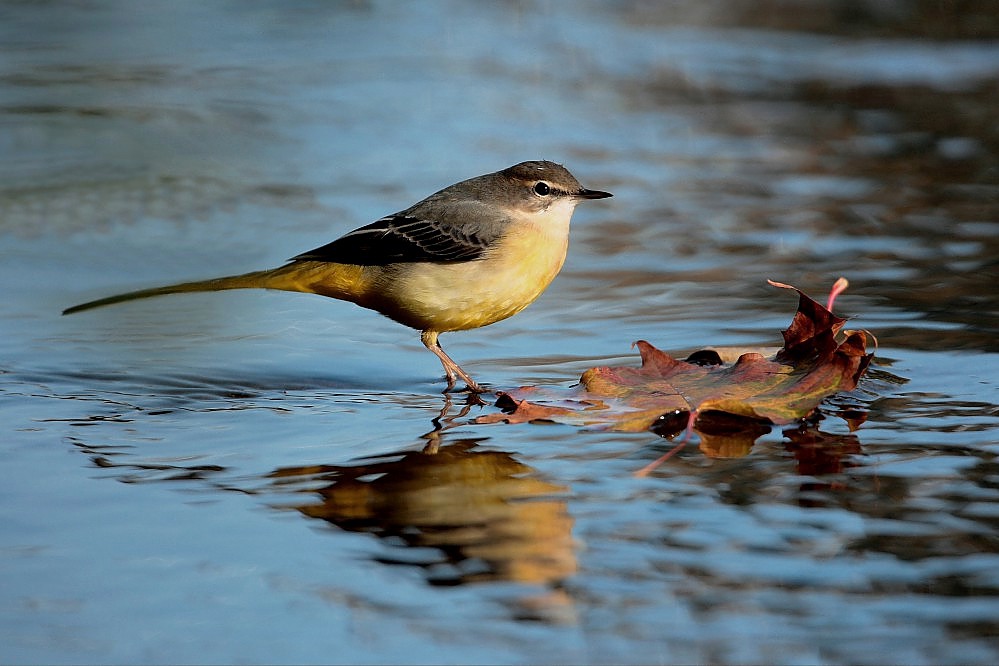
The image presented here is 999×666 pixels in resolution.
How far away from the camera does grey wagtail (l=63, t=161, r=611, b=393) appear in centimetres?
593

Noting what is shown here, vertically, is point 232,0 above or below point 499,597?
above

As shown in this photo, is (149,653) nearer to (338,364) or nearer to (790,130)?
(338,364)

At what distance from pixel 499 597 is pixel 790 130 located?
761 cm

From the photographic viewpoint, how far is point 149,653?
2.97 m

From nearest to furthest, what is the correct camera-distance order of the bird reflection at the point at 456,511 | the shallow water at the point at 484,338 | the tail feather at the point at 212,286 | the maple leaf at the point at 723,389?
the shallow water at the point at 484,338 < the bird reflection at the point at 456,511 < the maple leaf at the point at 723,389 < the tail feather at the point at 212,286

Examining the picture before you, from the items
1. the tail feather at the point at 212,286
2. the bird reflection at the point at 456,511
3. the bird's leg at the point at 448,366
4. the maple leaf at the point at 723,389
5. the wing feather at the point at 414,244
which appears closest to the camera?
the bird reflection at the point at 456,511

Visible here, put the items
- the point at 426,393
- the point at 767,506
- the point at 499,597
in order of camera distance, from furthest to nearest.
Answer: the point at 426,393 < the point at 767,506 < the point at 499,597

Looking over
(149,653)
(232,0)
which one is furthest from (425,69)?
(149,653)

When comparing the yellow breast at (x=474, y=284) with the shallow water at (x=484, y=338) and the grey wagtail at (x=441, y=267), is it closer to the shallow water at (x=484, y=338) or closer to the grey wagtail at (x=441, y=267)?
the grey wagtail at (x=441, y=267)

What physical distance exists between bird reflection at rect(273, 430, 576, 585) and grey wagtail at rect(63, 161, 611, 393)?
1375 millimetres

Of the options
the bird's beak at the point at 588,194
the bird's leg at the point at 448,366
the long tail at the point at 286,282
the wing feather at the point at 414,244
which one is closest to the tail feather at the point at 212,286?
the long tail at the point at 286,282

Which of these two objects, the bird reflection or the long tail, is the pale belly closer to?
the long tail

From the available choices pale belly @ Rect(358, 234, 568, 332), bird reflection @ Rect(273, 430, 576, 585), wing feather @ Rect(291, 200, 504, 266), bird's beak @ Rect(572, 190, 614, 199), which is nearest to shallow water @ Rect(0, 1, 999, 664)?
bird reflection @ Rect(273, 430, 576, 585)

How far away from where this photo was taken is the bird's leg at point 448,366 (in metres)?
5.34
